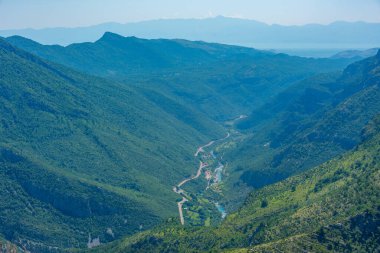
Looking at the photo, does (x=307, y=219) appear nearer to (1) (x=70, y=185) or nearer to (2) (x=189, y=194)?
(1) (x=70, y=185)

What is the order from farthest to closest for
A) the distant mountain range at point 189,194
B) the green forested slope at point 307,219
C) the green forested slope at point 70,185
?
1. the green forested slope at point 70,185
2. the distant mountain range at point 189,194
3. the green forested slope at point 307,219

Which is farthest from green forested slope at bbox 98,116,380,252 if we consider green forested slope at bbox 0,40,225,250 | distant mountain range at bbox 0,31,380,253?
green forested slope at bbox 0,40,225,250

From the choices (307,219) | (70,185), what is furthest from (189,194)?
(307,219)

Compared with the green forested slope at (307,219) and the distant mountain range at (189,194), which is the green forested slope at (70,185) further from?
the green forested slope at (307,219)

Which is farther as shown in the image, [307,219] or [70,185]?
[70,185]

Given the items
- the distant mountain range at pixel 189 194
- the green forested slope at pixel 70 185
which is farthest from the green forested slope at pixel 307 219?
the green forested slope at pixel 70 185

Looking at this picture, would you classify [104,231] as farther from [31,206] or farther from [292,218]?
[292,218]

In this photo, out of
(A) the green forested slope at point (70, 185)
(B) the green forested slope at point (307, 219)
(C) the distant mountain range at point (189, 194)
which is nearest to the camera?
(B) the green forested slope at point (307, 219)

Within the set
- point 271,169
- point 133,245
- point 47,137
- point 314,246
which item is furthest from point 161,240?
point 47,137
